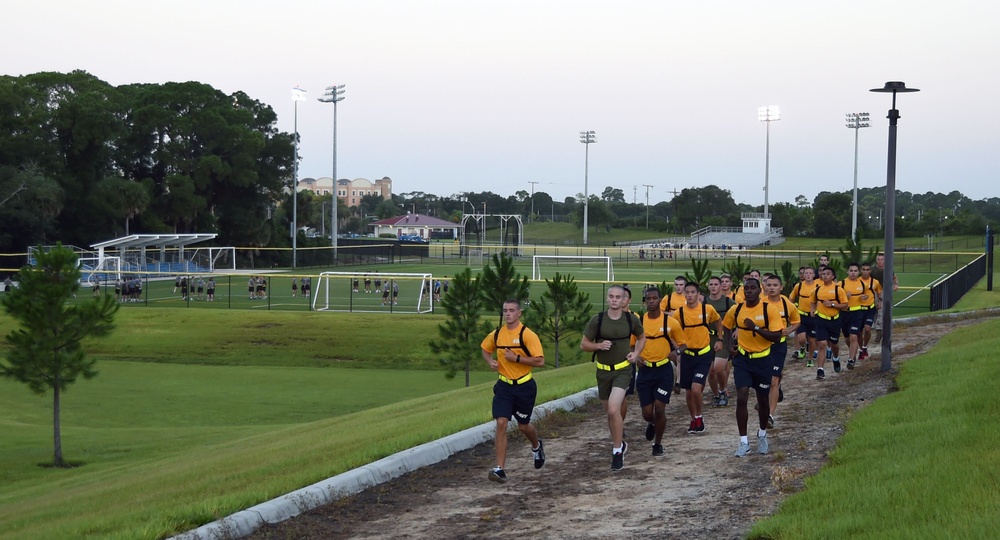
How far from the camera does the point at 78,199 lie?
7419cm

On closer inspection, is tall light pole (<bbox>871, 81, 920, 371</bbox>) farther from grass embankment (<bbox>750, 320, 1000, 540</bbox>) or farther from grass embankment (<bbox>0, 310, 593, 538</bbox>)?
grass embankment (<bbox>0, 310, 593, 538</bbox>)

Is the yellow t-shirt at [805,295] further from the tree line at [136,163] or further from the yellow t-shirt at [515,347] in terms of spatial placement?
the tree line at [136,163]

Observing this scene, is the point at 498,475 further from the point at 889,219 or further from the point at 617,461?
the point at 889,219

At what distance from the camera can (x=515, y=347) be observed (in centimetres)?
1016

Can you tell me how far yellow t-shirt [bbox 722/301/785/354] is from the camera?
10930 millimetres

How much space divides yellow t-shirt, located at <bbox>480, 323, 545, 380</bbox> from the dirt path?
1.08m

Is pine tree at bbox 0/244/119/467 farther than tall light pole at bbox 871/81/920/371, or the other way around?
pine tree at bbox 0/244/119/467

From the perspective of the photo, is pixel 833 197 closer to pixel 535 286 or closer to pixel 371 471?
pixel 535 286

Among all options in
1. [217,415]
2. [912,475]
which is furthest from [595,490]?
[217,415]

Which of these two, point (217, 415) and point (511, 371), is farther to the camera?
point (217, 415)

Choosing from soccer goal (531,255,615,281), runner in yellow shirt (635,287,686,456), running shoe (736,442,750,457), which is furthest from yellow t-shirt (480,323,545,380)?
soccer goal (531,255,615,281)

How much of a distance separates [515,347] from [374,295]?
49228 mm

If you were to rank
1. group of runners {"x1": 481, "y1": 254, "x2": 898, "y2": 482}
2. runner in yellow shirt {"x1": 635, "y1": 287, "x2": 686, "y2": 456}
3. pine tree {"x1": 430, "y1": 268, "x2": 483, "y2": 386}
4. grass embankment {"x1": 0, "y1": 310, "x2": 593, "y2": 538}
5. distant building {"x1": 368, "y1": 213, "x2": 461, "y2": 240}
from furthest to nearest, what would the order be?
distant building {"x1": 368, "y1": 213, "x2": 461, "y2": 240} < pine tree {"x1": 430, "y1": 268, "x2": 483, "y2": 386} < runner in yellow shirt {"x1": 635, "y1": 287, "x2": 686, "y2": 456} < grass embankment {"x1": 0, "y1": 310, "x2": 593, "y2": 538} < group of runners {"x1": 481, "y1": 254, "x2": 898, "y2": 482}

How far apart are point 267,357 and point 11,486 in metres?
18.3
